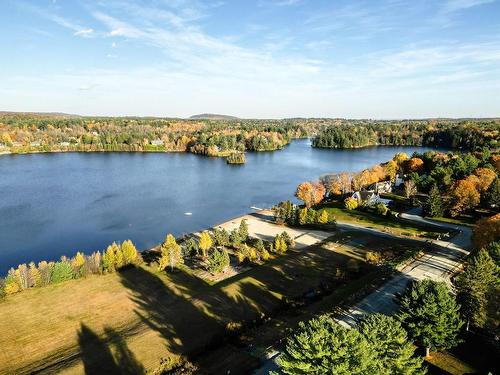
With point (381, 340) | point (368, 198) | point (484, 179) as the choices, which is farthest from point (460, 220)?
point (381, 340)

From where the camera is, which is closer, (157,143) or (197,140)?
(197,140)

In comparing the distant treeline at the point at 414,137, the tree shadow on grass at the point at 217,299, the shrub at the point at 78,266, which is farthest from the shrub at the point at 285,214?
the distant treeline at the point at 414,137

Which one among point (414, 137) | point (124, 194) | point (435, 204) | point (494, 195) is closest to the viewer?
point (435, 204)

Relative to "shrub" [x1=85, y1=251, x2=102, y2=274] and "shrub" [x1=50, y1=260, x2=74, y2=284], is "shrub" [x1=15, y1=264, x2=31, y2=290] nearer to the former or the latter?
"shrub" [x1=50, y1=260, x2=74, y2=284]

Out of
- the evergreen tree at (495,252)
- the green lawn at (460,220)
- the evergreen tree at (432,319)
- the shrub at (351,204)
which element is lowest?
the green lawn at (460,220)

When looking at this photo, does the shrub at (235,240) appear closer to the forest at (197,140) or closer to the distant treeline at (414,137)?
the forest at (197,140)

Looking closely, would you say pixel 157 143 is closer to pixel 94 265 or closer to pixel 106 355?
pixel 94 265

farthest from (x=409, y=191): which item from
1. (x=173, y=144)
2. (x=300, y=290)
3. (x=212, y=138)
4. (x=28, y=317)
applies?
(x=173, y=144)

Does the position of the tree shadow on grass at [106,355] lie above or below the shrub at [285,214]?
below
